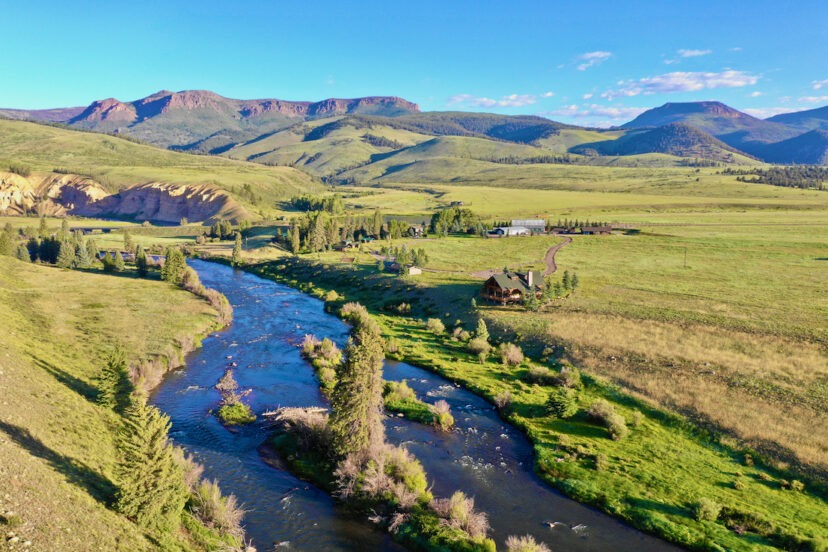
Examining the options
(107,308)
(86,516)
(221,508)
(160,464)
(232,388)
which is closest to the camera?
(86,516)

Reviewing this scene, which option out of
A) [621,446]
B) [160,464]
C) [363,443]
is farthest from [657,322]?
[160,464]

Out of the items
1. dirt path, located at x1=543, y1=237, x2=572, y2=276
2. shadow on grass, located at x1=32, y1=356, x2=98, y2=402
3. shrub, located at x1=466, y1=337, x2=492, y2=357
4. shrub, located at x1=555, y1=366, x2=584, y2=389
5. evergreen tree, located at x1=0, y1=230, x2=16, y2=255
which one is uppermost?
evergreen tree, located at x1=0, y1=230, x2=16, y2=255

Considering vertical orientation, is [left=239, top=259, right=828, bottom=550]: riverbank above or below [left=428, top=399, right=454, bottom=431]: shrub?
below

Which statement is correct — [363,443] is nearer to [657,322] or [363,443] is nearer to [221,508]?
[221,508]

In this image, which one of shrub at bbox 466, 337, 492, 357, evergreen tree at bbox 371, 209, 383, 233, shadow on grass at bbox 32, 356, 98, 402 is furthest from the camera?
evergreen tree at bbox 371, 209, 383, 233

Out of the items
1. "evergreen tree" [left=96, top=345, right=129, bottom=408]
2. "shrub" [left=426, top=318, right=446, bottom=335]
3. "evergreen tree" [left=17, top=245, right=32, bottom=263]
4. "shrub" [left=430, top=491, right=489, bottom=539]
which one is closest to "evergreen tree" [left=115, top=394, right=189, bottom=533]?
"evergreen tree" [left=96, top=345, right=129, bottom=408]

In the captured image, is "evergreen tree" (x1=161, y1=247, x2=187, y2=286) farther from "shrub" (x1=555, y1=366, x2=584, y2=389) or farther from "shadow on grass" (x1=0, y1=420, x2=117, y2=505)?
"shrub" (x1=555, y1=366, x2=584, y2=389)

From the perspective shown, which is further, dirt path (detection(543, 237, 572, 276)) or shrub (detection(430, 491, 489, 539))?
dirt path (detection(543, 237, 572, 276))

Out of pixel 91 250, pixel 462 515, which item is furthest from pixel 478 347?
pixel 91 250

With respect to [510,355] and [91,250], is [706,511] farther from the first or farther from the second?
[91,250]
